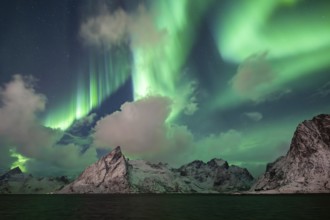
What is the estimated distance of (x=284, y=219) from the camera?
3029 inches

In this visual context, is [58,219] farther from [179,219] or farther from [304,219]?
[304,219]

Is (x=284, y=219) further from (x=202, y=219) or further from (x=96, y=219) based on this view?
(x=96, y=219)

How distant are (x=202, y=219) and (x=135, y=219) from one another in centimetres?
1624

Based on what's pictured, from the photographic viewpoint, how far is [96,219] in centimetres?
7844

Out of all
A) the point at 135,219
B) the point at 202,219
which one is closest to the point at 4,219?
the point at 135,219

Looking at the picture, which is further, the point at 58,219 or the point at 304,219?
the point at 58,219

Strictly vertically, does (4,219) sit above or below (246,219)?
above

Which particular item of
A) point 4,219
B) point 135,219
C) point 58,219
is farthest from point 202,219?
point 4,219

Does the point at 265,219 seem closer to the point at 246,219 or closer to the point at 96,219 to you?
the point at 246,219

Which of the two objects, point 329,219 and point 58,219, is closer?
point 329,219

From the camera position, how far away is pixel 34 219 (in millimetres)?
80438

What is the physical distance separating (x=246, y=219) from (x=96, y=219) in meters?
36.0

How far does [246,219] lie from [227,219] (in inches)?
177

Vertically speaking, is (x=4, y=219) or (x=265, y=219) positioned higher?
(x=4, y=219)
